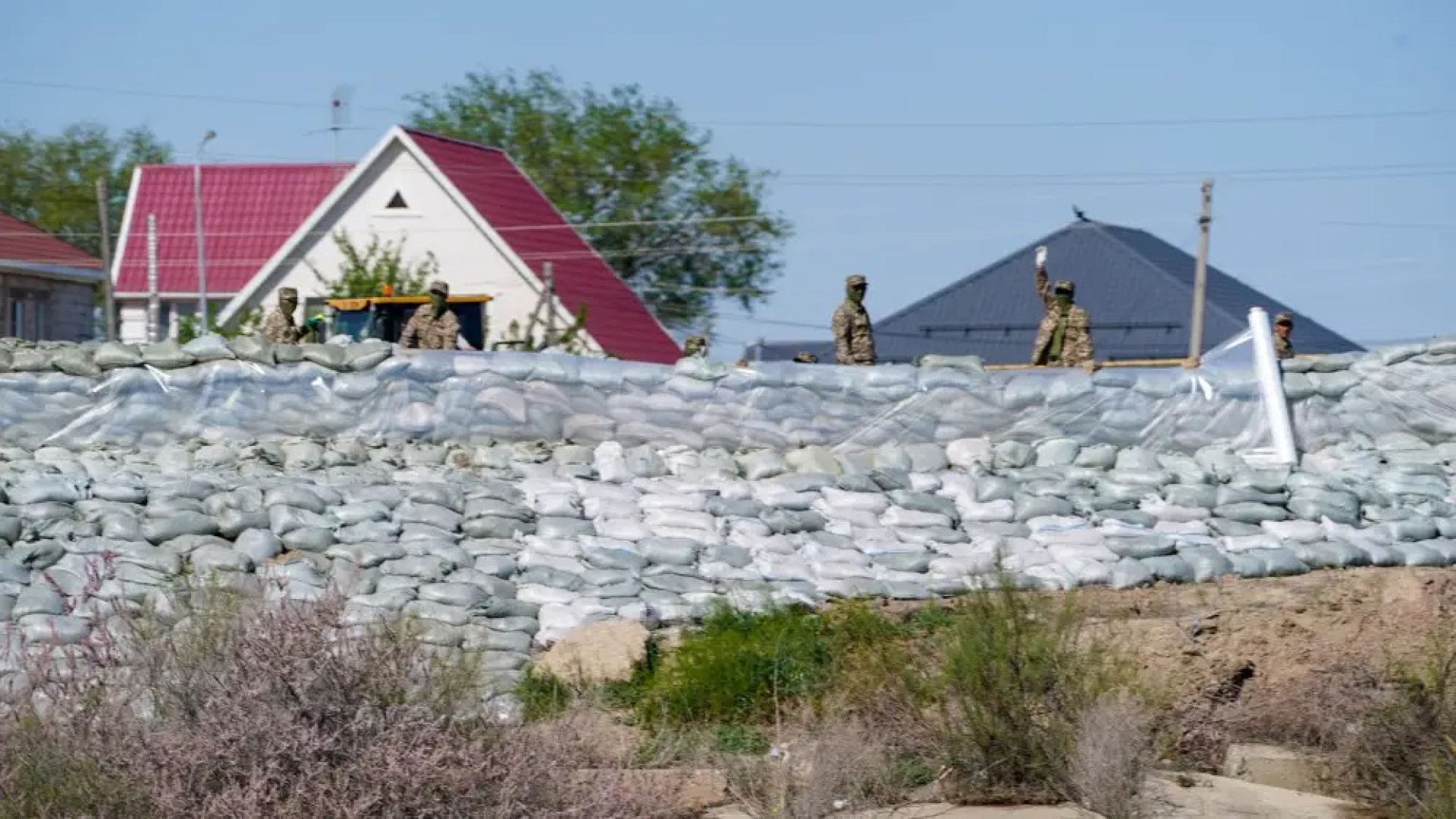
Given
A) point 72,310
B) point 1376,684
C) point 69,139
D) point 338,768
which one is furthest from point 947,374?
point 69,139

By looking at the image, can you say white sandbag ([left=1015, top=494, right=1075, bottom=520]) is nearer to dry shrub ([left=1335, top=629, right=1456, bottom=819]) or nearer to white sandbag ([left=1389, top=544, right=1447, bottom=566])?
white sandbag ([left=1389, top=544, right=1447, bottom=566])

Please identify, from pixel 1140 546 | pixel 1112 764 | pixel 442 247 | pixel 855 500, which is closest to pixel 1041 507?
pixel 1140 546

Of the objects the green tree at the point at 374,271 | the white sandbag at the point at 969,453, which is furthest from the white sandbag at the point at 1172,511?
the green tree at the point at 374,271

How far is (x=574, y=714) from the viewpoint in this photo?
25.4ft

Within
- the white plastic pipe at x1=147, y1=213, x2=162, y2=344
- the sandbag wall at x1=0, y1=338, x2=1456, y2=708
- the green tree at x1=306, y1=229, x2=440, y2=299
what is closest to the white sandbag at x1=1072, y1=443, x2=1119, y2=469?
the sandbag wall at x1=0, y1=338, x2=1456, y2=708

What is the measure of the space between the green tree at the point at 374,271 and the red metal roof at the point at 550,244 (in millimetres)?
1470

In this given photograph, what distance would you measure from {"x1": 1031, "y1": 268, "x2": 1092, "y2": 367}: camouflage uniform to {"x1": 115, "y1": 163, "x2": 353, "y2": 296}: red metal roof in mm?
23878

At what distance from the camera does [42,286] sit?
33062 millimetres

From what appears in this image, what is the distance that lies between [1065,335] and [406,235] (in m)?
20.5

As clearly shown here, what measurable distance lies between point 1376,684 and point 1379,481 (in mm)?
4813

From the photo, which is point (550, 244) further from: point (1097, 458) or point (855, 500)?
point (855, 500)

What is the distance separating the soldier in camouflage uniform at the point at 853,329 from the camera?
16.4 meters

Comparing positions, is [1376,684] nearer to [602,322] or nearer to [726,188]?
[602,322]

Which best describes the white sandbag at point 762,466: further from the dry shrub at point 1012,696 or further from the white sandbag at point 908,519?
the dry shrub at point 1012,696
